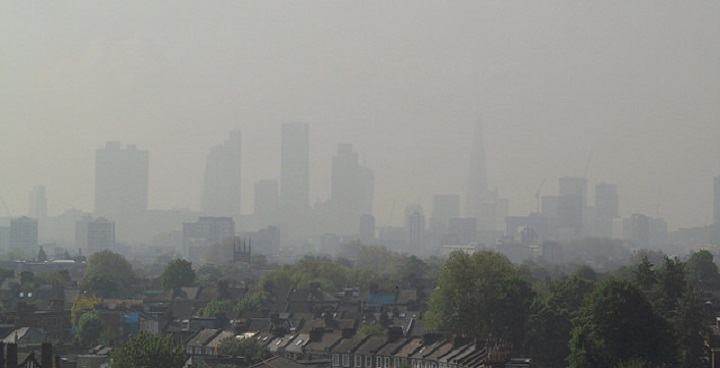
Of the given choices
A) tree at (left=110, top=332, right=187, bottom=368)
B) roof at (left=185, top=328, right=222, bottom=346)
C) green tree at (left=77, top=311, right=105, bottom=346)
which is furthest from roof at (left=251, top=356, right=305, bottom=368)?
green tree at (left=77, top=311, right=105, bottom=346)

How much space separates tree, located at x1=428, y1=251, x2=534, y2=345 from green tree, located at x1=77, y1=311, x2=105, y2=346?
15595 mm

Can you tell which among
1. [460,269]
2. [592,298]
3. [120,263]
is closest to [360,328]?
[460,269]

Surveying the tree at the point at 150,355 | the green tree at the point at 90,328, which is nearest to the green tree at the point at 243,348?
the green tree at the point at 90,328

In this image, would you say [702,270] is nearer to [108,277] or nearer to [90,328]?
[108,277]

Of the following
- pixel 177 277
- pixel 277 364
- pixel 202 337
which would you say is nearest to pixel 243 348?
pixel 202 337

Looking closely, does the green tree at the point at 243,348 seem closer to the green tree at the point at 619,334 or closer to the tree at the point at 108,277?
the green tree at the point at 619,334

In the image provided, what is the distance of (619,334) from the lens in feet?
167

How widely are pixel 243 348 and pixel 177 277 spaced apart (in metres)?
54.4

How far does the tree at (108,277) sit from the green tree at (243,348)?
4888cm

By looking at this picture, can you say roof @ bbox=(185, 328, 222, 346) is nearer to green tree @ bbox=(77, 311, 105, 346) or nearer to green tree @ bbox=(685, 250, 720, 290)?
green tree @ bbox=(77, 311, 105, 346)

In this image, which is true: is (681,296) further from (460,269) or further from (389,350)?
(460,269)

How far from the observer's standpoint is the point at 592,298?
52.4 meters

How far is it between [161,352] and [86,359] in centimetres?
1206

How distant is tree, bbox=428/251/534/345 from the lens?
64.4m
